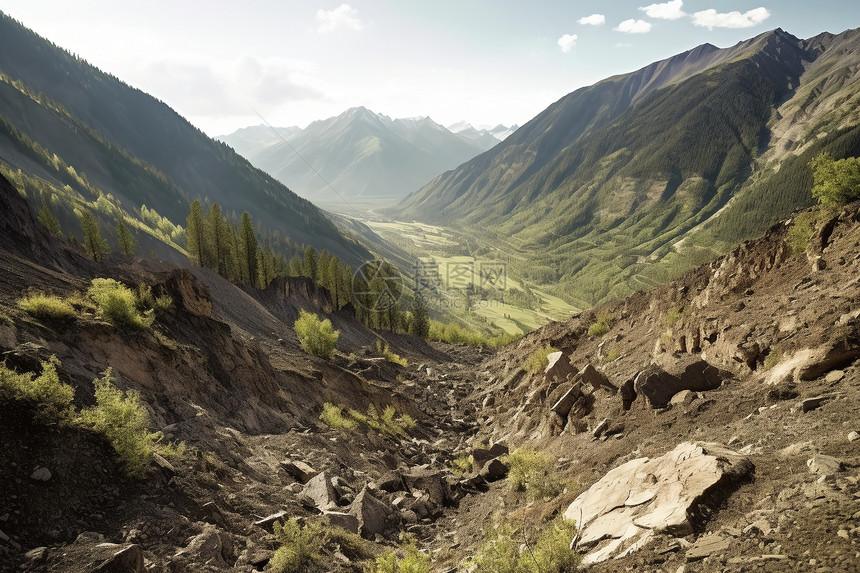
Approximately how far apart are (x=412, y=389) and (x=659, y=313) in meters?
28.4

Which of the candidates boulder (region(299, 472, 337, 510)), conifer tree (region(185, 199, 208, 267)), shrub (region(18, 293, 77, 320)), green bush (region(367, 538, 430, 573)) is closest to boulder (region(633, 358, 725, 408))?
green bush (region(367, 538, 430, 573))

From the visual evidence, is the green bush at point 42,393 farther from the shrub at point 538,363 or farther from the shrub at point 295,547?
the shrub at point 538,363

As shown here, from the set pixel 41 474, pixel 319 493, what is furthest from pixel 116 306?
pixel 319 493

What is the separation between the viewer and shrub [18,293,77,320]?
19000 millimetres

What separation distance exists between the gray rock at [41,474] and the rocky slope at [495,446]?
0.14 feet

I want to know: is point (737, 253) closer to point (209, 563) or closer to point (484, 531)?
point (484, 531)

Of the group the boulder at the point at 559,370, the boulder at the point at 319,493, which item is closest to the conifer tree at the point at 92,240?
the boulder at the point at 319,493

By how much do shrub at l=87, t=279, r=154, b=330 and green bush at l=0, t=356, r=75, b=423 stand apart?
844 centimetres

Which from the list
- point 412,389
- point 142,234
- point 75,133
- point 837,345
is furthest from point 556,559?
point 75,133

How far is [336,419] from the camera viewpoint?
31891mm

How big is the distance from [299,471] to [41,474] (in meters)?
11.7

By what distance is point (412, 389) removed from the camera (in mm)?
51562

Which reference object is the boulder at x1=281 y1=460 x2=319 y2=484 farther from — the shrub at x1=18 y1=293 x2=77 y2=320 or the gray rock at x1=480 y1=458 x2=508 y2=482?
the shrub at x1=18 y1=293 x2=77 y2=320

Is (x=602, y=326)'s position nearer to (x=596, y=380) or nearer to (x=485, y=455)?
(x=596, y=380)
